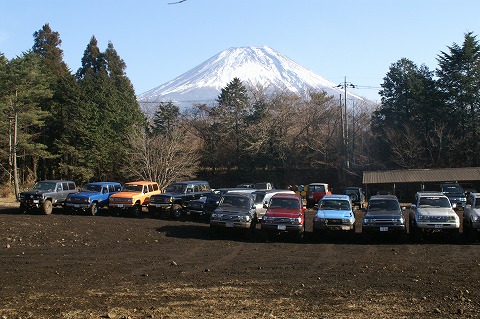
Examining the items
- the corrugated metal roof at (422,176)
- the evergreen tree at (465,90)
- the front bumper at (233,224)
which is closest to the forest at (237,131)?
the evergreen tree at (465,90)

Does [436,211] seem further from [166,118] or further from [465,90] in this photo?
[166,118]

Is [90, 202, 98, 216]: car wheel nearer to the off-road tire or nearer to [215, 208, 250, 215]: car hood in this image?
the off-road tire

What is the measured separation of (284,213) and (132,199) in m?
10.8

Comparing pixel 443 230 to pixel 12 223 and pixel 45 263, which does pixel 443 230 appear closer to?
pixel 45 263

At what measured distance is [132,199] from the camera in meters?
26.2

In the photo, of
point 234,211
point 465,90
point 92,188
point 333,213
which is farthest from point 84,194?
point 465,90

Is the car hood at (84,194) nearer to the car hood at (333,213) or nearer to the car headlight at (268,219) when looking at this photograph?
the car headlight at (268,219)

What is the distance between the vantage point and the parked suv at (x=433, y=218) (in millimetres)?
17125

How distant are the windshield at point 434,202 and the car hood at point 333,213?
2.76 meters

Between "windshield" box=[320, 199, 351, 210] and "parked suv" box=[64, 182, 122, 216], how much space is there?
1316cm

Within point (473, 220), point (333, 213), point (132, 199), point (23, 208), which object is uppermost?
point (132, 199)

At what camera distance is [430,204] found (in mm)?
18688

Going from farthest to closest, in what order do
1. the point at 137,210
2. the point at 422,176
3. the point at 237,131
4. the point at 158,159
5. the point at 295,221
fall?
the point at 237,131 → the point at 158,159 → the point at 422,176 → the point at 137,210 → the point at 295,221

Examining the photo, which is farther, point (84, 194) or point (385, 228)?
point (84, 194)
